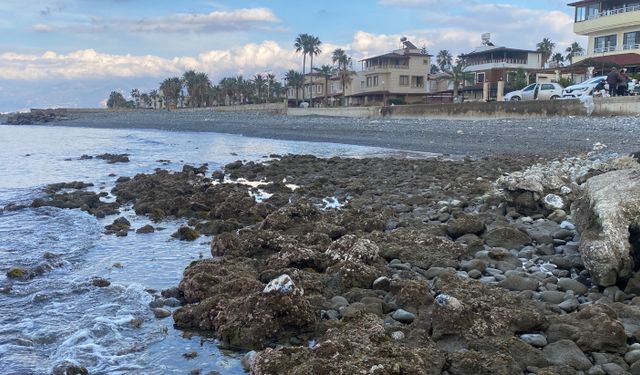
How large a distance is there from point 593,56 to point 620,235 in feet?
174

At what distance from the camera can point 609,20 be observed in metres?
50.1

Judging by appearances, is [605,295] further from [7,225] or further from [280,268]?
[7,225]

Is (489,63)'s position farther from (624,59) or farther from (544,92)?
(544,92)

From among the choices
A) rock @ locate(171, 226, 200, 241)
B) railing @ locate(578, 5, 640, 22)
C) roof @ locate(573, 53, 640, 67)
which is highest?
railing @ locate(578, 5, 640, 22)

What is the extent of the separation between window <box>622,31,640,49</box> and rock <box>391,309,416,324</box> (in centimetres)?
5252

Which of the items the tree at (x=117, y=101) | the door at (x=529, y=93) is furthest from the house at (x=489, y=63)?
the tree at (x=117, y=101)

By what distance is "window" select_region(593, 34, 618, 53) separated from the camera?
50.6 metres

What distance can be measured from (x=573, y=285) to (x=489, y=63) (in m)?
72.0

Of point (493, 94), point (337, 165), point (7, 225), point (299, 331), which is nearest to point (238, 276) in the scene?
point (299, 331)

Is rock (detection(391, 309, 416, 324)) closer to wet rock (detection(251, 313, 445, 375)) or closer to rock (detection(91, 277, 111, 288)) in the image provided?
wet rock (detection(251, 313, 445, 375))

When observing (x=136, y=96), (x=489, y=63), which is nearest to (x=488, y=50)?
(x=489, y=63)

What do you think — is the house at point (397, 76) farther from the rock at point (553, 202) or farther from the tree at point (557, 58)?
the rock at point (553, 202)

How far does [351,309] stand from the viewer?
5.64 m

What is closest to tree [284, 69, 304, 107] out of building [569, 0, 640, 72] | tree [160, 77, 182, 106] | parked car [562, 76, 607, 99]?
tree [160, 77, 182, 106]
